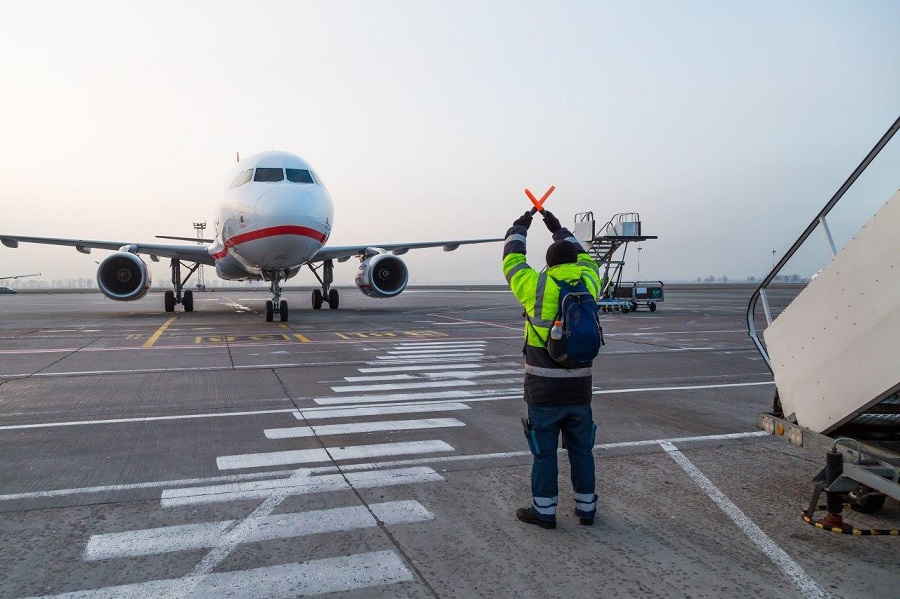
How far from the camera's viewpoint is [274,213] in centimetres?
1750

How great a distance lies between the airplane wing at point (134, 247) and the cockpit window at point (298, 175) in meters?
6.05

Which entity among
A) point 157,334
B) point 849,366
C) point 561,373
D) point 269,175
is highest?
point 269,175

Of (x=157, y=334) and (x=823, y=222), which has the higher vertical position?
(x=823, y=222)

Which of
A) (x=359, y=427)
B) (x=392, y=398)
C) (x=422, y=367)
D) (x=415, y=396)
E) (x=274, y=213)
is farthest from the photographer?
(x=274, y=213)

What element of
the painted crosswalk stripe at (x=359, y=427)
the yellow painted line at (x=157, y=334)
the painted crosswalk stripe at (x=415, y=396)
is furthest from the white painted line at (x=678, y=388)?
the yellow painted line at (x=157, y=334)

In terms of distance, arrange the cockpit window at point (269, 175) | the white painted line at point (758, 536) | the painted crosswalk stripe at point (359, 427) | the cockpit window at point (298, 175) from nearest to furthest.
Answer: the white painted line at point (758, 536)
the painted crosswalk stripe at point (359, 427)
the cockpit window at point (269, 175)
the cockpit window at point (298, 175)

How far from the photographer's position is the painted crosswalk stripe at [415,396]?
25.5ft

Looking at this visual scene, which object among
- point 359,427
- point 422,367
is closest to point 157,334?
point 422,367

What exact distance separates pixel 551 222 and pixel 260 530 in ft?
9.10

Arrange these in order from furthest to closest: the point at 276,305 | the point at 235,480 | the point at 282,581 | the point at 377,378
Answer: the point at 276,305
the point at 377,378
the point at 235,480
the point at 282,581

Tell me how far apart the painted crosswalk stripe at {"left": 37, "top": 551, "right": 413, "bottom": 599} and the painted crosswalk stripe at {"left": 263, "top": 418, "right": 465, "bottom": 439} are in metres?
2.80

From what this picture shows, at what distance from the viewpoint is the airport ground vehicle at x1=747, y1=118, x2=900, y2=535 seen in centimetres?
355

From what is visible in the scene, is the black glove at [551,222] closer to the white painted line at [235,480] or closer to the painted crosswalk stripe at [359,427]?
the white painted line at [235,480]

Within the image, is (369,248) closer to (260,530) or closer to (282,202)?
(282,202)
